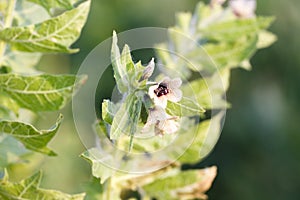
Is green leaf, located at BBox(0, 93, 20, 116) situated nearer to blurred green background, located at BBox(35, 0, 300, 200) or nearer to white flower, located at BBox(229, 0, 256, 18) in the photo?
white flower, located at BBox(229, 0, 256, 18)

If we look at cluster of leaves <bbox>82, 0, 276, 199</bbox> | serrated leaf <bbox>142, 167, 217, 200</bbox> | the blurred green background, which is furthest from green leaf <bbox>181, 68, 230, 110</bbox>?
the blurred green background

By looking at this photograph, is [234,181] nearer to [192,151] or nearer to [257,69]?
[257,69]

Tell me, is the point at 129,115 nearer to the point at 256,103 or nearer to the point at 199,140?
the point at 199,140

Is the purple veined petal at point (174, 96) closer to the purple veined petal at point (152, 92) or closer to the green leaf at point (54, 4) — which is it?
the purple veined petal at point (152, 92)

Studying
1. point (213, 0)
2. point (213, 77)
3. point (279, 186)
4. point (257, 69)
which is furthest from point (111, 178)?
point (257, 69)

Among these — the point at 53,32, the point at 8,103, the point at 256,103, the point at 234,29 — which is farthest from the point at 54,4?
the point at 256,103
